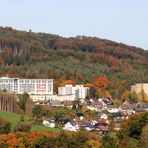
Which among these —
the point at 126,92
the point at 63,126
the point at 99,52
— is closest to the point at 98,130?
the point at 63,126

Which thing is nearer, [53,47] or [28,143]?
[28,143]

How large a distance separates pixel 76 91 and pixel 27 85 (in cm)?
494

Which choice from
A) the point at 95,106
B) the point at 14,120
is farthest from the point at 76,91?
the point at 14,120

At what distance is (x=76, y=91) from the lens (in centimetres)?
6462

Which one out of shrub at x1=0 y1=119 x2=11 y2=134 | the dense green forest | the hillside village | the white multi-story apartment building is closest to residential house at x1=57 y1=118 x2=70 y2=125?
the hillside village

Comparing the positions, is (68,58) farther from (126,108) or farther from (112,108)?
(126,108)

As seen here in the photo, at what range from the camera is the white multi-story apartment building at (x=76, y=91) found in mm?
64250

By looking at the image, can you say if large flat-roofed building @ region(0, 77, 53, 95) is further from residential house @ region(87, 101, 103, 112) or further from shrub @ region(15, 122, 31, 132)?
shrub @ region(15, 122, 31, 132)

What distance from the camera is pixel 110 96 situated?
6469 cm

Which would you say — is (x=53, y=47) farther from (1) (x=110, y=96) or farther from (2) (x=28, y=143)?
(2) (x=28, y=143)

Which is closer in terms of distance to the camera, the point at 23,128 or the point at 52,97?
the point at 23,128

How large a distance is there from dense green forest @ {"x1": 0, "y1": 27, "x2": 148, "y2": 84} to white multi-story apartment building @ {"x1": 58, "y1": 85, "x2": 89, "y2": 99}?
3055 millimetres

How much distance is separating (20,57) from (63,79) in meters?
10.2

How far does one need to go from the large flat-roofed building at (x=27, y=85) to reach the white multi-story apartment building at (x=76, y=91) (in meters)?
1.27
